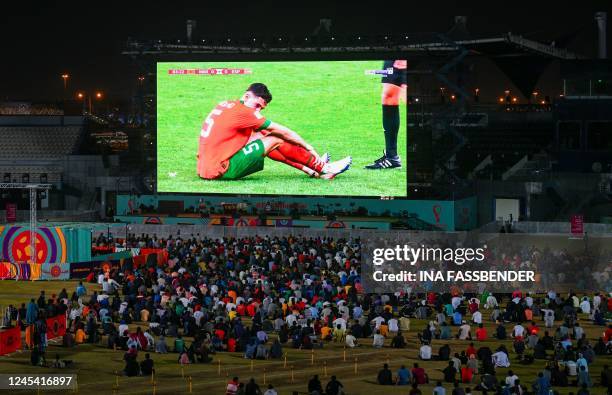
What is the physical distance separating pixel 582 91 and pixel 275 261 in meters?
31.7

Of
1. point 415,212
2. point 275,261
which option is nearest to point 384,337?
point 275,261

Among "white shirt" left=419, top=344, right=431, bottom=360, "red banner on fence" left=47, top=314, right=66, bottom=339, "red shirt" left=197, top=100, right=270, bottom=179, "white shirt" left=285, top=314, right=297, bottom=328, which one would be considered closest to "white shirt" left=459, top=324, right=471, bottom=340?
"white shirt" left=419, top=344, right=431, bottom=360

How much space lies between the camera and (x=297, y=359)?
31.9 meters

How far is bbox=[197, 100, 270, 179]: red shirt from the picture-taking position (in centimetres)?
6384

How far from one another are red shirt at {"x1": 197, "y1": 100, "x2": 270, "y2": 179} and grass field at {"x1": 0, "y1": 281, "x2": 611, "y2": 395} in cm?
3039

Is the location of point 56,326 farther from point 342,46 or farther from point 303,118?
point 342,46

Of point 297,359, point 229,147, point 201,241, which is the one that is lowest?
point 297,359

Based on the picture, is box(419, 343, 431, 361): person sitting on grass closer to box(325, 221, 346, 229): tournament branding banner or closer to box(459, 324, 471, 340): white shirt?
box(459, 324, 471, 340): white shirt

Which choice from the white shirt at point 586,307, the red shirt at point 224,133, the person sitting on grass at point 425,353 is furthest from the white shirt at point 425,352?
the red shirt at point 224,133

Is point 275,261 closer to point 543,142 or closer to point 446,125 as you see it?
point 446,125

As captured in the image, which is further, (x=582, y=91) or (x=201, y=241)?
(x=582, y=91)

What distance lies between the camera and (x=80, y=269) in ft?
155

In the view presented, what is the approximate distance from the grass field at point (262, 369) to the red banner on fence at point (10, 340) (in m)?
0.30

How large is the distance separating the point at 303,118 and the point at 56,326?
3160cm
